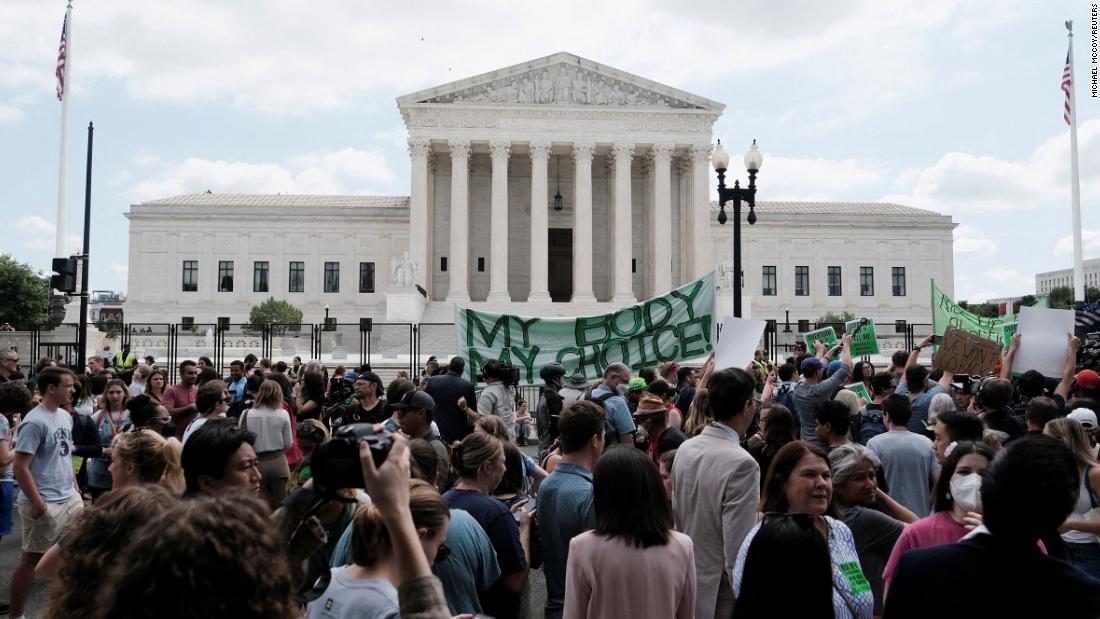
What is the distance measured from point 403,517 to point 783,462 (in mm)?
2247

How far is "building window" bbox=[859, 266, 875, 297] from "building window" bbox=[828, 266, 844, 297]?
1482 mm

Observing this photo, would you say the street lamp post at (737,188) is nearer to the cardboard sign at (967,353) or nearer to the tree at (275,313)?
the cardboard sign at (967,353)

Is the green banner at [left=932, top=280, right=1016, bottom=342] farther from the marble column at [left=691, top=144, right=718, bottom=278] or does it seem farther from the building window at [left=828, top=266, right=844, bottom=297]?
the building window at [left=828, top=266, right=844, bottom=297]

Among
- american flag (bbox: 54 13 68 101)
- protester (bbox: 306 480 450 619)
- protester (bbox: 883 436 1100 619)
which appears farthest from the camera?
american flag (bbox: 54 13 68 101)

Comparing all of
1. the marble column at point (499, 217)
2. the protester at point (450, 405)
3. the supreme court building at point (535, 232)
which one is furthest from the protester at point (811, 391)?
the marble column at point (499, 217)

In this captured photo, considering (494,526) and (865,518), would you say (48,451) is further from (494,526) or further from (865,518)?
(865,518)

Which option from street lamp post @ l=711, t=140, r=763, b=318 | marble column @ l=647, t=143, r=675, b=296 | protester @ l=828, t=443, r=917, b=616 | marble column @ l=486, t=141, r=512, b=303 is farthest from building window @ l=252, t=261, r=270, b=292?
protester @ l=828, t=443, r=917, b=616

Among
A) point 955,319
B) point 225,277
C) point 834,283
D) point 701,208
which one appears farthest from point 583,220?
point 955,319

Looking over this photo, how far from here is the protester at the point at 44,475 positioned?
6562 millimetres

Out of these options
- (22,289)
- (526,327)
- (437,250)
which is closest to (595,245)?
(437,250)

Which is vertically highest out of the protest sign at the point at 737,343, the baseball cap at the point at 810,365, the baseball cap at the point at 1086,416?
the protest sign at the point at 737,343

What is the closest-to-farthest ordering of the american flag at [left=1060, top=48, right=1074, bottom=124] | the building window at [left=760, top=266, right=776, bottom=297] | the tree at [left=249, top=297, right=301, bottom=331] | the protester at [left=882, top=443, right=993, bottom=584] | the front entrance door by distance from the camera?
the protester at [left=882, top=443, right=993, bottom=584] → the american flag at [left=1060, top=48, right=1074, bottom=124] → the tree at [left=249, top=297, right=301, bottom=331] → the front entrance door → the building window at [left=760, top=266, right=776, bottom=297]

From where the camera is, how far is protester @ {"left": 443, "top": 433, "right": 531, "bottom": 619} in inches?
175

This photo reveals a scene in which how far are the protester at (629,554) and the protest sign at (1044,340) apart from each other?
8208 millimetres
